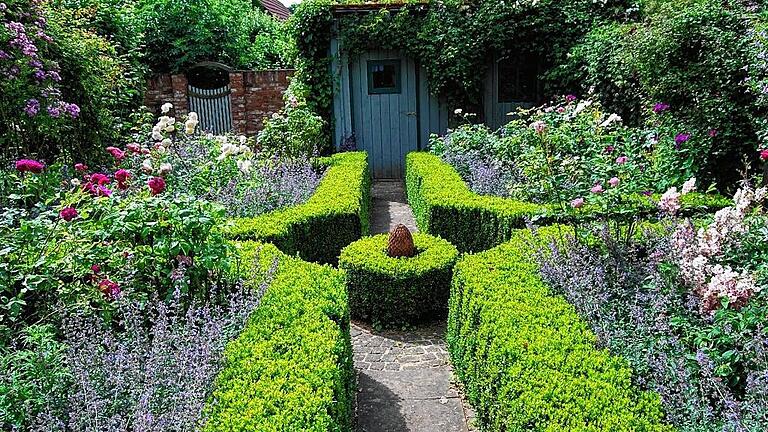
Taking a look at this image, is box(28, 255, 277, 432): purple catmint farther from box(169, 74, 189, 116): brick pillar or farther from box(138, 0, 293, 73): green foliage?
box(169, 74, 189, 116): brick pillar

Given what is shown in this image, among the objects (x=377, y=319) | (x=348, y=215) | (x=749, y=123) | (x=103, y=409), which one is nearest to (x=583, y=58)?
(x=749, y=123)

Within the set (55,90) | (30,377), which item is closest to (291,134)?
(55,90)

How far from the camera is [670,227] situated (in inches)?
144

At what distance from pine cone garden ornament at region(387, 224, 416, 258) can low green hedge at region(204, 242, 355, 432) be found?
1363 millimetres

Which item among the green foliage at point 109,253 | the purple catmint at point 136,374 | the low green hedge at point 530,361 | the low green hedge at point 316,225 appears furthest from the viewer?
the low green hedge at point 316,225

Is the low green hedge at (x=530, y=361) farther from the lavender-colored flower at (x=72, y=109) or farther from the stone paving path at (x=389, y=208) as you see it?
the lavender-colored flower at (x=72, y=109)

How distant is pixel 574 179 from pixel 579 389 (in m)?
3.55

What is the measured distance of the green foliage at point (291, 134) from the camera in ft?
27.9

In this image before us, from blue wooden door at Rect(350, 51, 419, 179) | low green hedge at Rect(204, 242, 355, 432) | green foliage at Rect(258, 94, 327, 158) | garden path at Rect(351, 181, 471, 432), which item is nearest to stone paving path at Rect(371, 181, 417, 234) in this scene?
blue wooden door at Rect(350, 51, 419, 179)

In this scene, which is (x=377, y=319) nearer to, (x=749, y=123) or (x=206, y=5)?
(x=749, y=123)

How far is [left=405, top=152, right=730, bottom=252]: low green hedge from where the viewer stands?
17.1 feet

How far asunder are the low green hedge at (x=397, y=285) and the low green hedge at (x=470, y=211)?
59 centimetres

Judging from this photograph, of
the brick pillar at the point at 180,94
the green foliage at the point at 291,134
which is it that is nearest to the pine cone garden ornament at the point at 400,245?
the green foliage at the point at 291,134

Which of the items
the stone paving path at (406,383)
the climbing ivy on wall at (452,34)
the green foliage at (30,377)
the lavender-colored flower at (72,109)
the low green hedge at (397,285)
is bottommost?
the stone paving path at (406,383)
